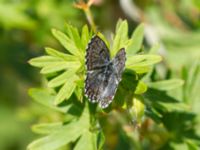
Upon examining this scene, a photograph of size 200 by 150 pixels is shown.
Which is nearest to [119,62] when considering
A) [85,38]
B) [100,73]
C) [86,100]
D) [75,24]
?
[100,73]

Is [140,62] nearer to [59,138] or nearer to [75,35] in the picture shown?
[75,35]

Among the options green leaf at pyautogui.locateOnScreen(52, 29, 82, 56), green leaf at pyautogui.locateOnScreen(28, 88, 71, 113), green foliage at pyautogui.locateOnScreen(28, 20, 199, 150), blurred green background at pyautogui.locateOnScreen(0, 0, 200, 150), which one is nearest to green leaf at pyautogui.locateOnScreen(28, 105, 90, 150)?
green foliage at pyautogui.locateOnScreen(28, 20, 199, 150)

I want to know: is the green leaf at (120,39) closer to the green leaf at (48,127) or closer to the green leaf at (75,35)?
the green leaf at (75,35)

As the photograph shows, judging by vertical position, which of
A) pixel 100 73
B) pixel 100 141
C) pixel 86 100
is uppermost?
pixel 100 73

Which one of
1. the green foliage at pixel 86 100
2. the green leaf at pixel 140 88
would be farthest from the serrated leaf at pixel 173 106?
the green leaf at pixel 140 88

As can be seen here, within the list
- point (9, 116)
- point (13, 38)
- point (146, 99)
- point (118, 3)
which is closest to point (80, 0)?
point (146, 99)

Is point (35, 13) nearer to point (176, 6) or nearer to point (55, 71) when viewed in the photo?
point (176, 6)

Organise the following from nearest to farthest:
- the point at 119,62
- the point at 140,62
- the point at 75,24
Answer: the point at 119,62, the point at 140,62, the point at 75,24

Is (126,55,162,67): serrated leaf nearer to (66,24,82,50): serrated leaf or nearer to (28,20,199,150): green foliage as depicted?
(28,20,199,150): green foliage

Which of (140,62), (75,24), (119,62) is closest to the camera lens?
(119,62)
